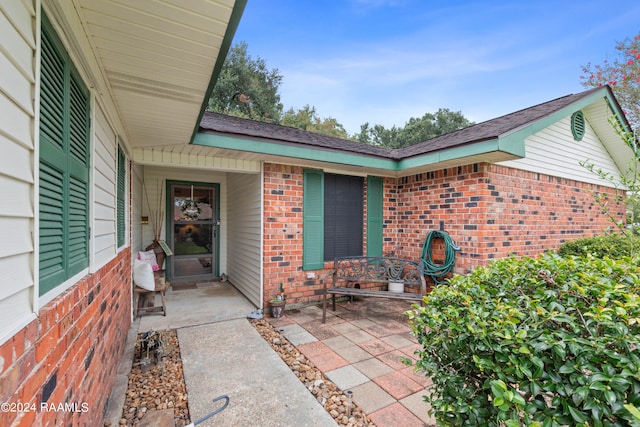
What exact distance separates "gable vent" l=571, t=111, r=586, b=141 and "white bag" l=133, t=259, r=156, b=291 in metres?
7.82

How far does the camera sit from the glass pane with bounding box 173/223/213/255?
6262 millimetres

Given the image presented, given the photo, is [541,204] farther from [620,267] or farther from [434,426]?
[434,426]

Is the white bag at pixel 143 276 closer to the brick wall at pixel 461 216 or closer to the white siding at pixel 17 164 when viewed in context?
the brick wall at pixel 461 216

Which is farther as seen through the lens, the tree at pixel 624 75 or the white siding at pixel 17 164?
the tree at pixel 624 75

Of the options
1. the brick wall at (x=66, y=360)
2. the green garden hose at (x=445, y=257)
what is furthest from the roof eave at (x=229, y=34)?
the green garden hose at (x=445, y=257)

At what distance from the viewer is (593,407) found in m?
0.97

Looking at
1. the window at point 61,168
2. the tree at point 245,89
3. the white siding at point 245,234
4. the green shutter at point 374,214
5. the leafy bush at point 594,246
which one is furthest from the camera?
the tree at point 245,89

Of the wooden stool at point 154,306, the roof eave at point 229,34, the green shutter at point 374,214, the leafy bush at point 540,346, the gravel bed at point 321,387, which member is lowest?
the gravel bed at point 321,387

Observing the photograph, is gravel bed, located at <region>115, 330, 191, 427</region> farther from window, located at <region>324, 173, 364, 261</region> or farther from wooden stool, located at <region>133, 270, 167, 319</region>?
window, located at <region>324, 173, 364, 261</region>

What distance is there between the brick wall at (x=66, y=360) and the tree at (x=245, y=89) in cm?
1533

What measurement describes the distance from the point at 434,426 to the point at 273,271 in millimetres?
2942

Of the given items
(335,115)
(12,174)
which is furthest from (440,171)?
(335,115)

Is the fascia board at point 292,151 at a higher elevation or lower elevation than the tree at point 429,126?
lower

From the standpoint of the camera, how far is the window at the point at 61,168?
117 centimetres
